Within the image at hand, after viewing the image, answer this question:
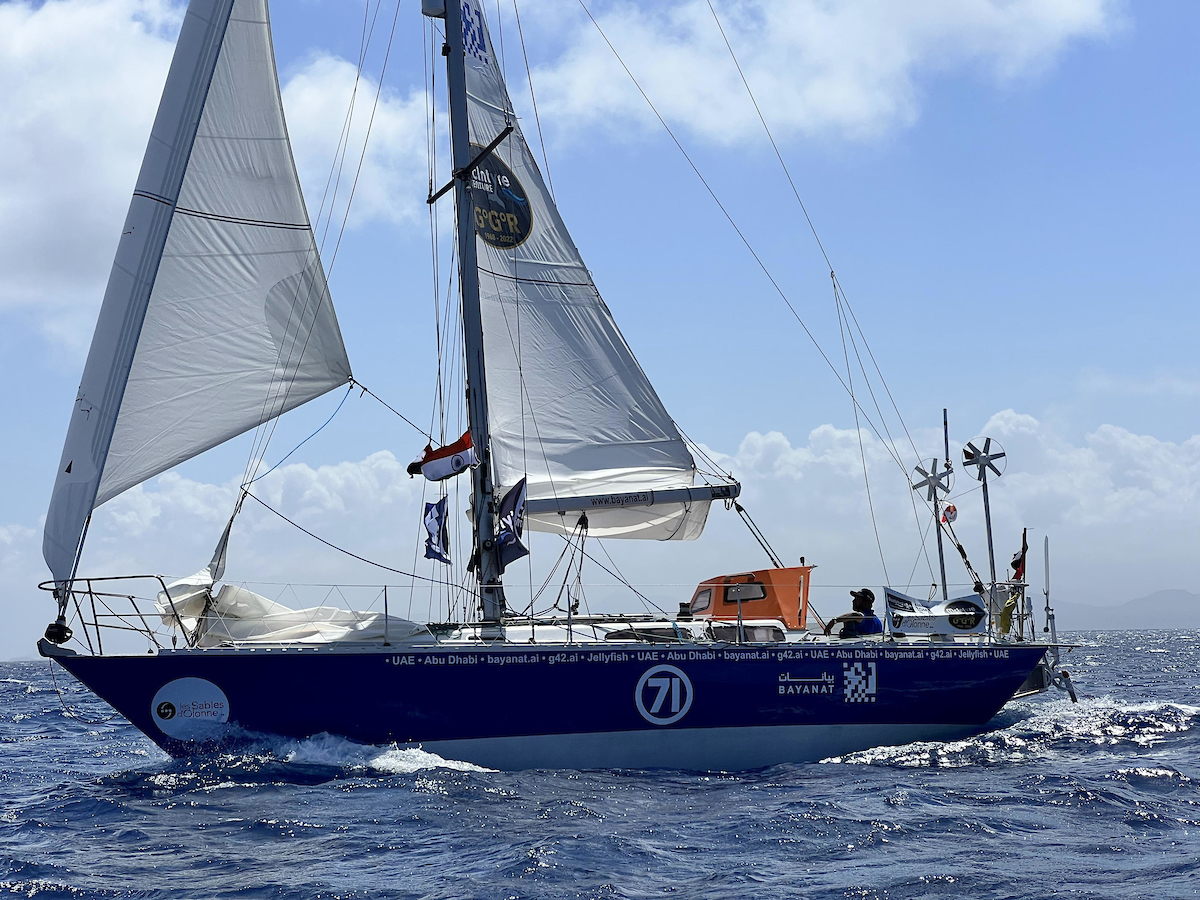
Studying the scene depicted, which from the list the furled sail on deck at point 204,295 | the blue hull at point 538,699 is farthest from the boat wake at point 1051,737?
the furled sail on deck at point 204,295

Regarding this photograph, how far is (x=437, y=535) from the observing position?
1495 cm

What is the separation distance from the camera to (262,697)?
12531mm

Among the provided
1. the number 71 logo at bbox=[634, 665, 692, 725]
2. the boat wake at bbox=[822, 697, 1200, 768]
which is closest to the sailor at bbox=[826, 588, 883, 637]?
the boat wake at bbox=[822, 697, 1200, 768]

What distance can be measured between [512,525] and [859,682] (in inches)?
210

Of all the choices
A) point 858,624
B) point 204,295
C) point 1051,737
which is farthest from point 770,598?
point 204,295

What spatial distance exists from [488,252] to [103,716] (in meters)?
17.0

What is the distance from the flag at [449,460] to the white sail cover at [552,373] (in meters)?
1.36

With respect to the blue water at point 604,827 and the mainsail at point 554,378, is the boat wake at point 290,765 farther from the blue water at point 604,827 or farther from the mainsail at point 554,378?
the mainsail at point 554,378

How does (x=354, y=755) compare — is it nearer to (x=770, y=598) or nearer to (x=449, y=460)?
(x=449, y=460)

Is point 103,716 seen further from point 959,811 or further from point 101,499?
point 959,811

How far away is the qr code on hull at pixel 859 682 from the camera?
14289 mm

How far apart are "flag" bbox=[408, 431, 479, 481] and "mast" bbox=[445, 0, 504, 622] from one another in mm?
665

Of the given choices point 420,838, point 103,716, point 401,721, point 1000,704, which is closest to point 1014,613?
point 1000,704

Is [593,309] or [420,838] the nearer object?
[420,838]
